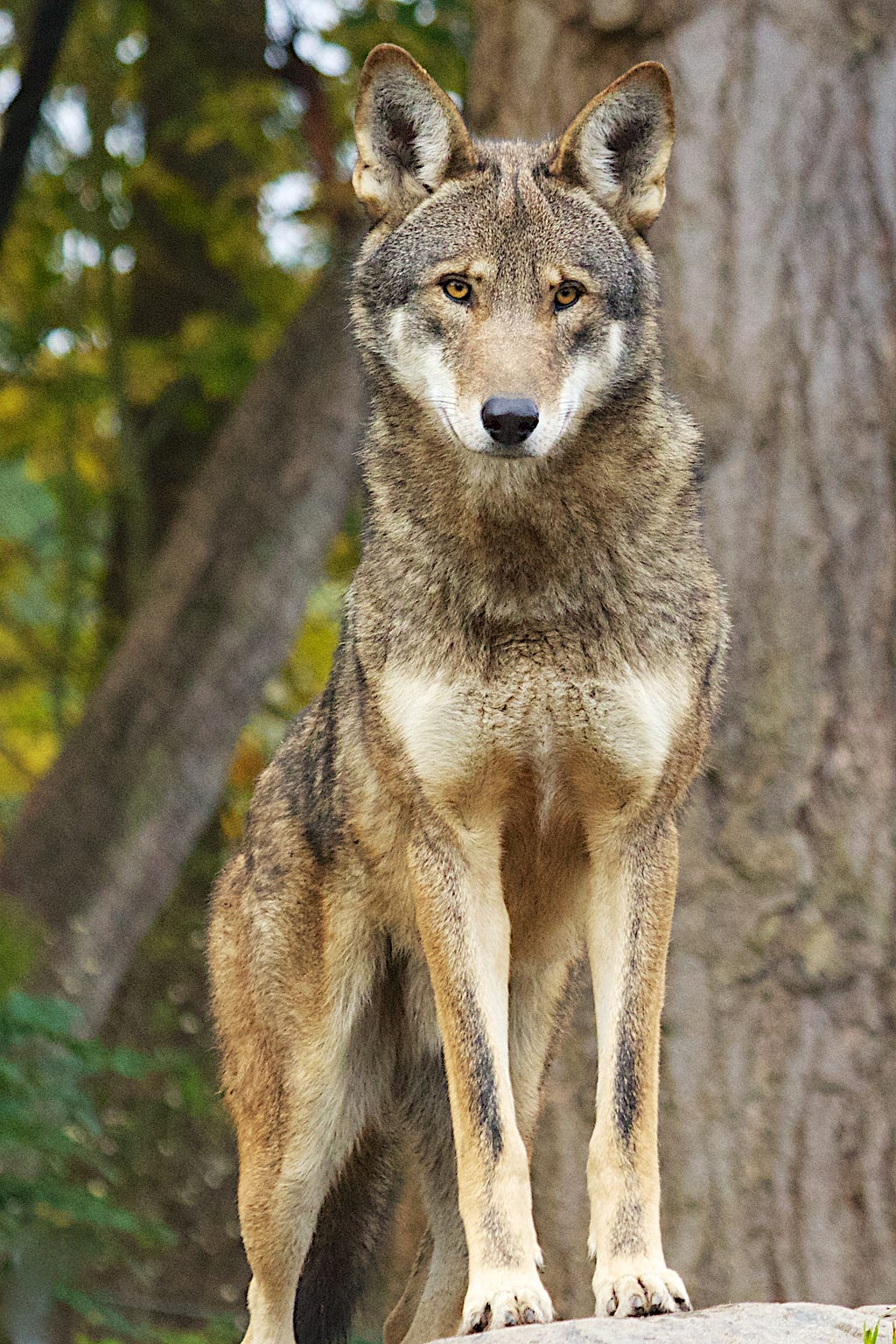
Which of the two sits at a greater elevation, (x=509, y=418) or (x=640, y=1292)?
(x=509, y=418)

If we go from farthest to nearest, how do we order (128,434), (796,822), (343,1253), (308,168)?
(308,168) < (128,434) < (796,822) < (343,1253)

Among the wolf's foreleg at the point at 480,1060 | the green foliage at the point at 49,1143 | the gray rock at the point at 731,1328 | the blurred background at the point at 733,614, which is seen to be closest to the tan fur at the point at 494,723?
the wolf's foreleg at the point at 480,1060

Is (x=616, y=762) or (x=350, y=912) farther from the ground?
(x=616, y=762)

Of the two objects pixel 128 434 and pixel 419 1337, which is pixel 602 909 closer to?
pixel 419 1337

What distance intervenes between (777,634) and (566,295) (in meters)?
3.31

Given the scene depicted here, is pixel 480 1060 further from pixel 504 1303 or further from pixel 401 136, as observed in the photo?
pixel 401 136

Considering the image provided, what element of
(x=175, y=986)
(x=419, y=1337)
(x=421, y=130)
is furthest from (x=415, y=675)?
(x=175, y=986)

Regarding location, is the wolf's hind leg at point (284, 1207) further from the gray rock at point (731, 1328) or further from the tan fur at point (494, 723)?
the gray rock at point (731, 1328)

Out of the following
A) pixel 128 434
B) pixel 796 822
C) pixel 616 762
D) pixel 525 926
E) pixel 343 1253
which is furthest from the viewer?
pixel 128 434

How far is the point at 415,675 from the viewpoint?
4277mm

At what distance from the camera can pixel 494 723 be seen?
13.6ft

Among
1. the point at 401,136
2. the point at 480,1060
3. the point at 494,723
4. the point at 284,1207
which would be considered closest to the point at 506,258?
the point at 401,136

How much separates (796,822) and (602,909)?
2916 millimetres

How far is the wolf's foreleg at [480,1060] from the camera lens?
3.83 m
